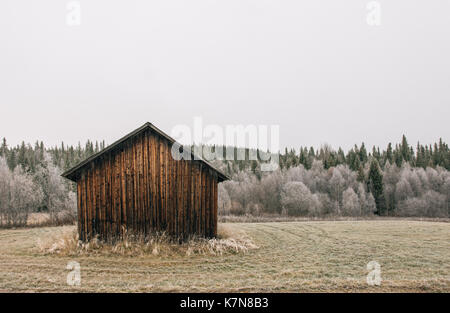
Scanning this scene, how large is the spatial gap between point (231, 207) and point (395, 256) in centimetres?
4369

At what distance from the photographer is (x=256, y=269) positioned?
10.5m

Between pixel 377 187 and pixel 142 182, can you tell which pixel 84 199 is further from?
pixel 377 187

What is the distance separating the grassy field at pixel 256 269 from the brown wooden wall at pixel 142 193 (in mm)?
1965

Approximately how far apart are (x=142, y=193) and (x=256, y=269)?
22.0 feet

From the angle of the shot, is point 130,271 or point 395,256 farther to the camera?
point 395,256

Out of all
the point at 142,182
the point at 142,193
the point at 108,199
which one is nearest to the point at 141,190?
the point at 142,193

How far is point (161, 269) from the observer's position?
10.6 metres

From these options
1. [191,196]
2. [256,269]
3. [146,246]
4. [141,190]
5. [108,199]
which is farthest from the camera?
[191,196]

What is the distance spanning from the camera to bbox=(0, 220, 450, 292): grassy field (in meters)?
8.48

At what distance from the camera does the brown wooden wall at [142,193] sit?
45.7 feet

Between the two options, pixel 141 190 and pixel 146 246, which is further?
pixel 141 190

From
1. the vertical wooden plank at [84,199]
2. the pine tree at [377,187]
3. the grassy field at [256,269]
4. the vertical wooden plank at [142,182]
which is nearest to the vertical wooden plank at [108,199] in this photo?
the vertical wooden plank at [84,199]
